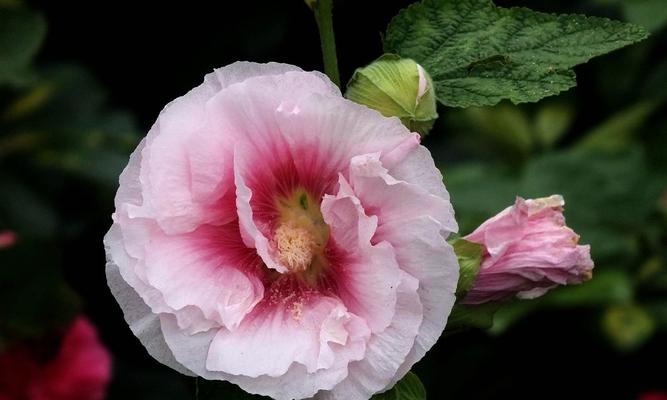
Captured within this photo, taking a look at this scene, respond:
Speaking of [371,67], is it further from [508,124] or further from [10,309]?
[508,124]

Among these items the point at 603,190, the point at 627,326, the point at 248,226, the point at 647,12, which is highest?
the point at 248,226

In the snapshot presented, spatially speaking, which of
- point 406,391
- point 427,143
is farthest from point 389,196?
point 427,143

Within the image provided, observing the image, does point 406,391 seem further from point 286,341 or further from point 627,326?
point 627,326

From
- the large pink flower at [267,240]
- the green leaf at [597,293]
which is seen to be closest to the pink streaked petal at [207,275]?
the large pink flower at [267,240]

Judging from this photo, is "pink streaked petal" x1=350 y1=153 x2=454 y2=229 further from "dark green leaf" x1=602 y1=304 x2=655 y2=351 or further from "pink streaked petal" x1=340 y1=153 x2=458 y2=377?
"dark green leaf" x1=602 y1=304 x2=655 y2=351

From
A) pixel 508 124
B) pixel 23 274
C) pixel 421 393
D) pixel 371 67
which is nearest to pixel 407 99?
pixel 371 67

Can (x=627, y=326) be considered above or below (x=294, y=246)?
below
